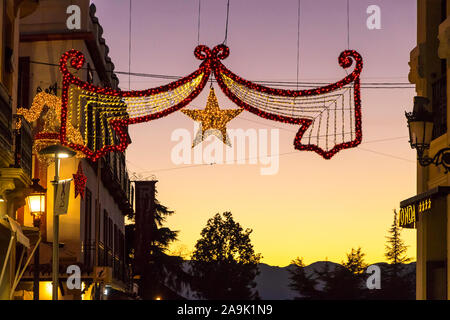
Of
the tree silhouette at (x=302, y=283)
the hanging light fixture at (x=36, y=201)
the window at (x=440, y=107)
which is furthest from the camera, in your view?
the tree silhouette at (x=302, y=283)

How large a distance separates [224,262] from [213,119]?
78330 mm

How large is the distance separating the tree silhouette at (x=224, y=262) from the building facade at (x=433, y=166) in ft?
232

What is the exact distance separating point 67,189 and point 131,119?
2.49 meters

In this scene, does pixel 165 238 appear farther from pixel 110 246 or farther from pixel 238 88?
pixel 238 88

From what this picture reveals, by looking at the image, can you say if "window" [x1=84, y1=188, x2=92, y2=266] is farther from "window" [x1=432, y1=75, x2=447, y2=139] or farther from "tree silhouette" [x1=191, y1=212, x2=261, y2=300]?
"tree silhouette" [x1=191, y1=212, x2=261, y2=300]

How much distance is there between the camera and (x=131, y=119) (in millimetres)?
16984

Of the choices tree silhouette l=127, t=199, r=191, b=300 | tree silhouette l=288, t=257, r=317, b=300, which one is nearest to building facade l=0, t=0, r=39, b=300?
tree silhouette l=127, t=199, r=191, b=300

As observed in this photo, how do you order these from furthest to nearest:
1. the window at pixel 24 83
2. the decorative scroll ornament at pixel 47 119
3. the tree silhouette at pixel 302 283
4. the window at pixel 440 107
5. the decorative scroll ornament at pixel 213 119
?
the tree silhouette at pixel 302 283
the window at pixel 24 83
the decorative scroll ornament at pixel 47 119
the window at pixel 440 107
the decorative scroll ornament at pixel 213 119

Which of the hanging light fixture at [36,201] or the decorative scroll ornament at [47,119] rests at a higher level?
the decorative scroll ornament at [47,119]

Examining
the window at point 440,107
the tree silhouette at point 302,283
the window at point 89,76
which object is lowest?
the tree silhouette at point 302,283

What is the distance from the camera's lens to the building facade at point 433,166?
19.3 meters

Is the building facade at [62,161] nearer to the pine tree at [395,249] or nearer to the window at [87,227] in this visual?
the window at [87,227]

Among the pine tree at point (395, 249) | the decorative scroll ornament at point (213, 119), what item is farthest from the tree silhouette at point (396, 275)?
the decorative scroll ornament at point (213, 119)

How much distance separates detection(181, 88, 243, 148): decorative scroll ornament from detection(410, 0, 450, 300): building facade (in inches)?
173
